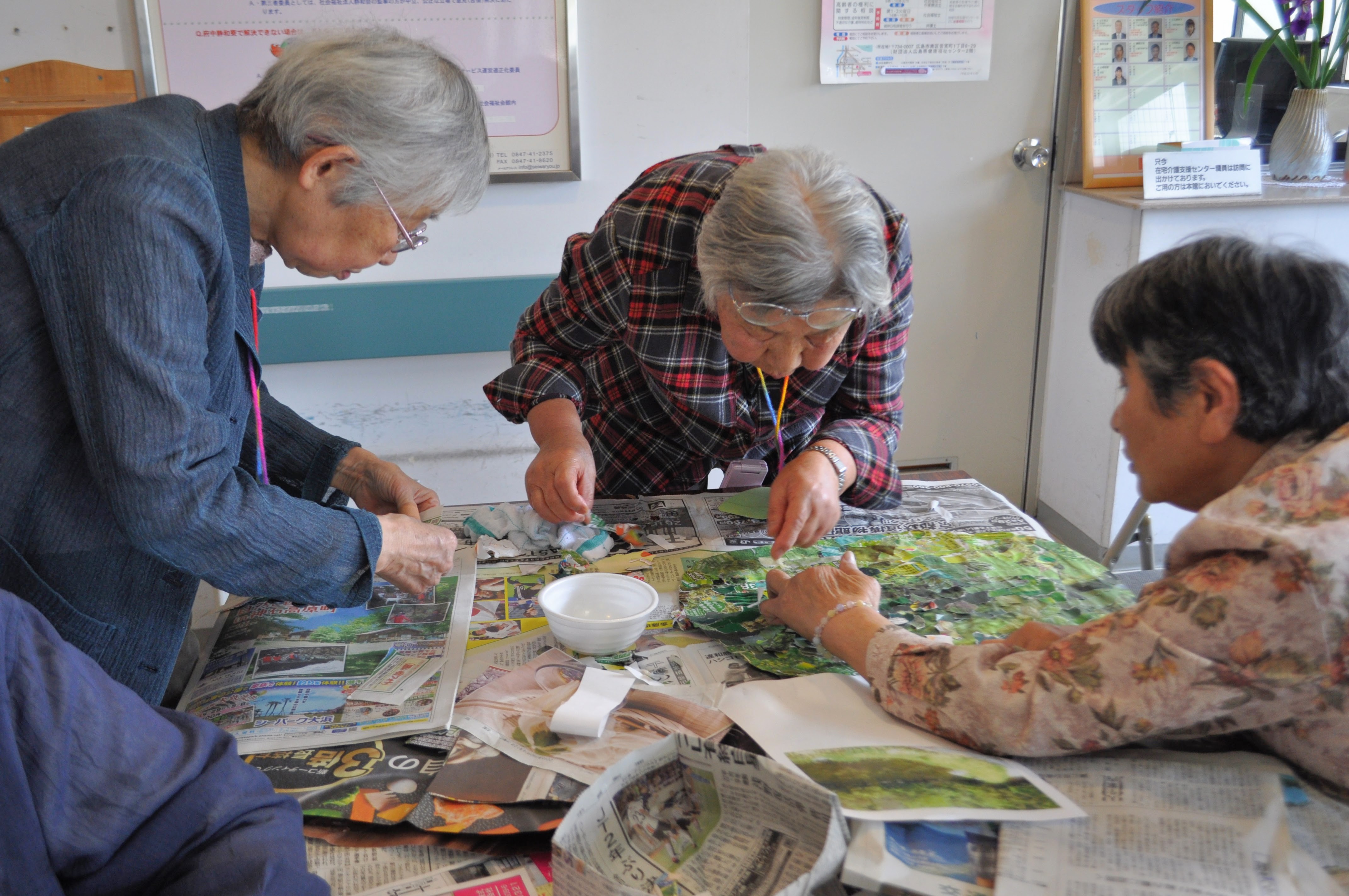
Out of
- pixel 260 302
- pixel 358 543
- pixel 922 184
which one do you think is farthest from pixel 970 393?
pixel 358 543

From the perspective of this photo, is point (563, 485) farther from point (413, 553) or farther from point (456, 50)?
point (456, 50)

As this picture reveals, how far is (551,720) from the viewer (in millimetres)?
1160

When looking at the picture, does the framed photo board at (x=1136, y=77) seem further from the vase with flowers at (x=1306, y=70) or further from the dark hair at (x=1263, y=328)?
the dark hair at (x=1263, y=328)

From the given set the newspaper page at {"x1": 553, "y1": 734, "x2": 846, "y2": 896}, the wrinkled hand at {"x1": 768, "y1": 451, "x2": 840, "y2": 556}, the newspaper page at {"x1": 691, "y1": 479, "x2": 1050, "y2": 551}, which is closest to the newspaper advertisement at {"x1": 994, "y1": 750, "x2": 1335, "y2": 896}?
the newspaper page at {"x1": 553, "y1": 734, "x2": 846, "y2": 896}

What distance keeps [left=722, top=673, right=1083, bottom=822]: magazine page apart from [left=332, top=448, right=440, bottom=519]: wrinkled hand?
2.45 feet

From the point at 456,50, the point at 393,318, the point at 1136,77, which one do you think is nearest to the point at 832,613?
the point at 393,318

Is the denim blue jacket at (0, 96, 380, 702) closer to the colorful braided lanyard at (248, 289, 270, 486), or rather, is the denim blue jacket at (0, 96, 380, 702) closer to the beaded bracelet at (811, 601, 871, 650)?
the colorful braided lanyard at (248, 289, 270, 486)

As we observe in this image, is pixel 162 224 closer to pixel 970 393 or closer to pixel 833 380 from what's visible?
pixel 833 380

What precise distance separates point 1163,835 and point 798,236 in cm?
88

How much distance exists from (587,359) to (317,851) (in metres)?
1.21

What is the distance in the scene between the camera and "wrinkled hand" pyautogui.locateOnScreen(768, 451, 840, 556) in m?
1.59

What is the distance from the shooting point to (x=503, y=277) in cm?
313

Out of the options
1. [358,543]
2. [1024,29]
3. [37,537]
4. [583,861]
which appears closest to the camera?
[583,861]

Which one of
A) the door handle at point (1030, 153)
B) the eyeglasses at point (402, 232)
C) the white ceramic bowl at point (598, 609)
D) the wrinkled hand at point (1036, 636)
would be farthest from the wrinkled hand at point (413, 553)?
the door handle at point (1030, 153)
